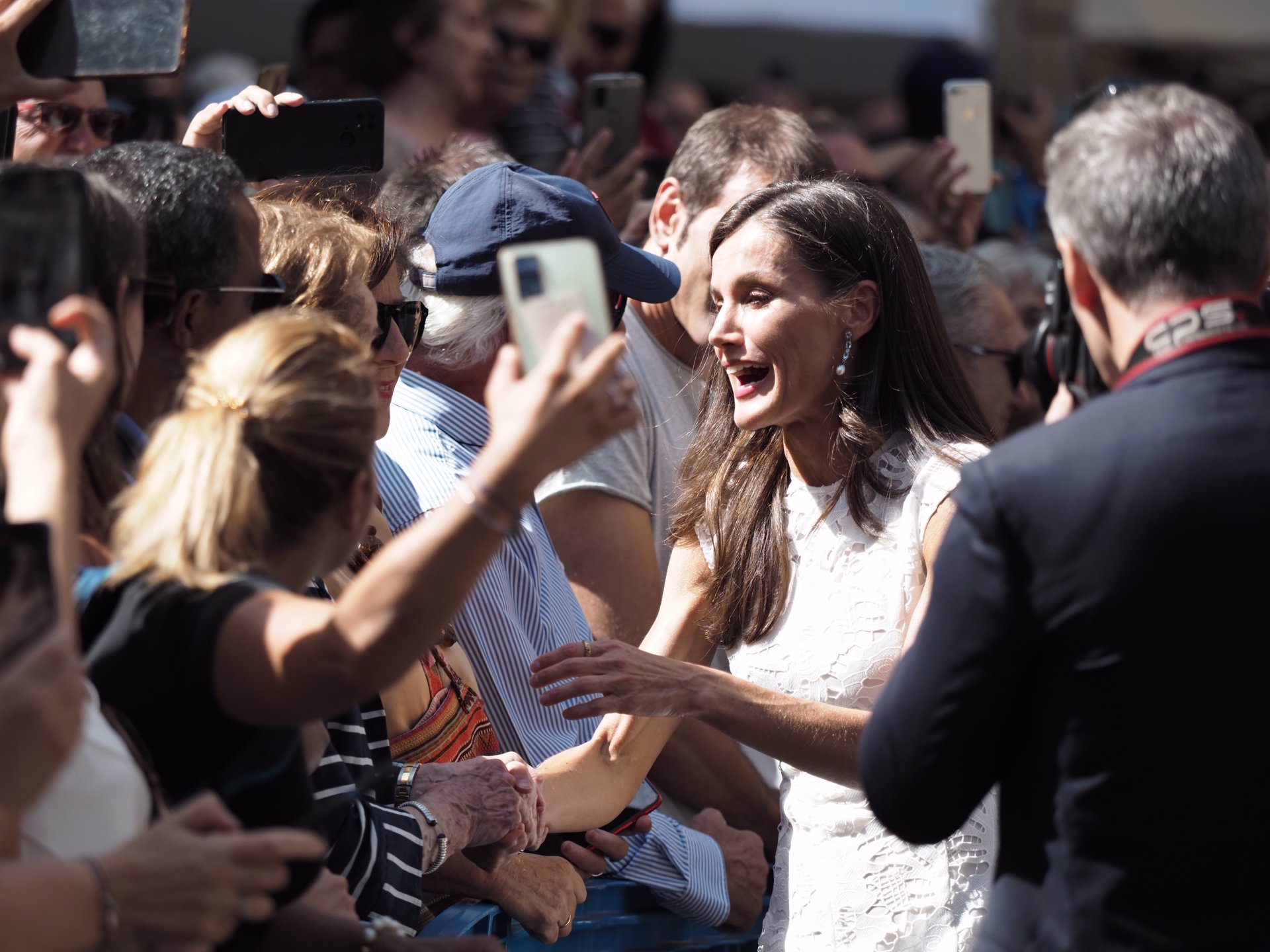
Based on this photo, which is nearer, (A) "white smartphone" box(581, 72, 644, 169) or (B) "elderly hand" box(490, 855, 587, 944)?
(B) "elderly hand" box(490, 855, 587, 944)

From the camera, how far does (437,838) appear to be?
2.40 meters

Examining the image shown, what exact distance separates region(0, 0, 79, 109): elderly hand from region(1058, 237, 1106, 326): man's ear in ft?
5.78

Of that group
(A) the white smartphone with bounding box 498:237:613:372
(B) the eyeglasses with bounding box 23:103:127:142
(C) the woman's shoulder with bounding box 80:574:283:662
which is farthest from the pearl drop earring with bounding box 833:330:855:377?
(B) the eyeglasses with bounding box 23:103:127:142

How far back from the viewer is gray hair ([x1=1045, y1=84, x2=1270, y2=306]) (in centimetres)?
169

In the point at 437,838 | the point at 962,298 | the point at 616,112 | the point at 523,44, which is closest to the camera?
the point at 437,838

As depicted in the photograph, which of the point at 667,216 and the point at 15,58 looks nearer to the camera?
the point at 15,58

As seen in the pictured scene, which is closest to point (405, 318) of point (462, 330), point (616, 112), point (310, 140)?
point (462, 330)

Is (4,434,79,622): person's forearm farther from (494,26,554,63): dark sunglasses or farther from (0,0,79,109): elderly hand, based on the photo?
(494,26,554,63): dark sunglasses

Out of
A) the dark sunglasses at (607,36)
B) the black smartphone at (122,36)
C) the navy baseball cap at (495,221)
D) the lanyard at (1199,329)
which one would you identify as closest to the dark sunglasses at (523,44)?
the dark sunglasses at (607,36)

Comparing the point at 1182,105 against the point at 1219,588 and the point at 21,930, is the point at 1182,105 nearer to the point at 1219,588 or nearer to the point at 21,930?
the point at 1219,588

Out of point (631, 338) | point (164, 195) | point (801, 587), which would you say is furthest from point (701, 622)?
point (164, 195)

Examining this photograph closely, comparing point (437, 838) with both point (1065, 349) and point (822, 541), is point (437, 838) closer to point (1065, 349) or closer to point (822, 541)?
point (822, 541)

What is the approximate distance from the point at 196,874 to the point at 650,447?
2.09 m

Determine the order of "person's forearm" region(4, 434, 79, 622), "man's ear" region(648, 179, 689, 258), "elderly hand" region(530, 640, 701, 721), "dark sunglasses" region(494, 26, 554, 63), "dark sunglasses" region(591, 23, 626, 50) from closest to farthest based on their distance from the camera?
"person's forearm" region(4, 434, 79, 622) → "elderly hand" region(530, 640, 701, 721) → "man's ear" region(648, 179, 689, 258) → "dark sunglasses" region(494, 26, 554, 63) → "dark sunglasses" region(591, 23, 626, 50)
